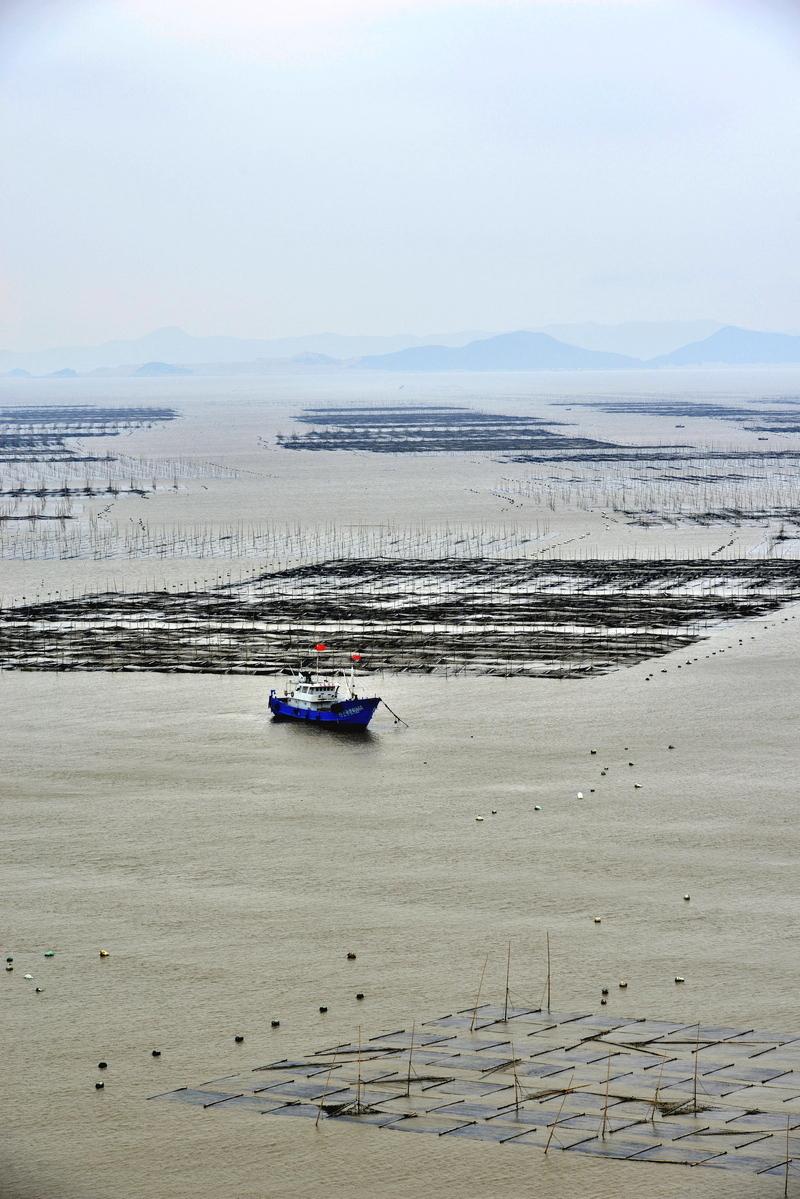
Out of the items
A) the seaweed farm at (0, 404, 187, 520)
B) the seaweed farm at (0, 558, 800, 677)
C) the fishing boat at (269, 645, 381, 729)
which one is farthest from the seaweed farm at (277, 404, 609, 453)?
the fishing boat at (269, 645, 381, 729)

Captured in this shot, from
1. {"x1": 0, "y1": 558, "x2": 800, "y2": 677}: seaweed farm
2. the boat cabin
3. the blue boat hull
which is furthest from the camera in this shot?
{"x1": 0, "y1": 558, "x2": 800, "y2": 677}: seaweed farm

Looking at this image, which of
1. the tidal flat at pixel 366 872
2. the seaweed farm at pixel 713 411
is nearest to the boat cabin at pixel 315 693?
the tidal flat at pixel 366 872

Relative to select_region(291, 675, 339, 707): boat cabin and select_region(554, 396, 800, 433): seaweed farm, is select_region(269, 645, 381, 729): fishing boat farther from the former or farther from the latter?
select_region(554, 396, 800, 433): seaweed farm

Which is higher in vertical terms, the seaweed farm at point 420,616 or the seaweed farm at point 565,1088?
the seaweed farm at point 420,616

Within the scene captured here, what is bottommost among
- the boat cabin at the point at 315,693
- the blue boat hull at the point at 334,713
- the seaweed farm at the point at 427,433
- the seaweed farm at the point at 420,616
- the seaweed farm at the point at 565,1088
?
the seaweed farm at the point at 565,1088

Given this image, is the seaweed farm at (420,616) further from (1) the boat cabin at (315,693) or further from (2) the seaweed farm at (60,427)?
(2) the seaweed farm at (60,427)

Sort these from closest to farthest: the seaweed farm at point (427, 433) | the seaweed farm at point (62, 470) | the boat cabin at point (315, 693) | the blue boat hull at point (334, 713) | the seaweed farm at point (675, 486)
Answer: the blue boat hull at point (334, 713) → the boat cabin at point (315, 693) → the seaweed farm at point (675, 486) → the seaweed farm at point (62, 470) → the seaweed farm at point (427, 433)
